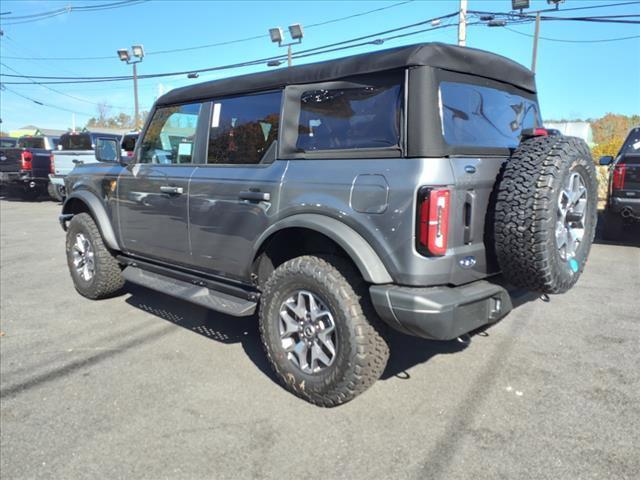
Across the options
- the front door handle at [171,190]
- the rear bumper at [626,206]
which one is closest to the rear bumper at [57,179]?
the front door handle at [171,190]

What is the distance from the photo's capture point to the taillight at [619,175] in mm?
7305

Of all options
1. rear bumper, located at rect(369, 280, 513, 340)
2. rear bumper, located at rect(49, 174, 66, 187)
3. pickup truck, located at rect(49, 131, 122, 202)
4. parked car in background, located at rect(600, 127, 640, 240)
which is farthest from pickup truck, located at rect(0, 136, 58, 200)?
rear bumper, located at rect(369, 280, 513, 340)

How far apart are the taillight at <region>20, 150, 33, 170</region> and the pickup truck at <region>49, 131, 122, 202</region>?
2.81 feet

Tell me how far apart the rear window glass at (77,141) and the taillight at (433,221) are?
1487 centimetres

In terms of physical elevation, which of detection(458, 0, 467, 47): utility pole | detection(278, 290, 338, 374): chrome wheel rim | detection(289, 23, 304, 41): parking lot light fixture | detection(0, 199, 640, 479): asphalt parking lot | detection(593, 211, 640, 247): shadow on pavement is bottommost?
detection(0, 199, 640, 479): asphalt parking lot

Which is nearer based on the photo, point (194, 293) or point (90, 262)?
point (194, 293)

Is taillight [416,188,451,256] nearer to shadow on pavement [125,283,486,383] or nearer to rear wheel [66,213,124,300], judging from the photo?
shadow on pavement [125,283,486,383]

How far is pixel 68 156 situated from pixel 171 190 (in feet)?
38.3

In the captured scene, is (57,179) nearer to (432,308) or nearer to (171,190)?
(171,190)

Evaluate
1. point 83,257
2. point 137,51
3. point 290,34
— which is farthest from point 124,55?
point 83,257

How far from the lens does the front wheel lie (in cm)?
291

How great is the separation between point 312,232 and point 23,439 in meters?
2.03

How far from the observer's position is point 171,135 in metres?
4.43

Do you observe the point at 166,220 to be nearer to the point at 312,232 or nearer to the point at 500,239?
the point at 312,232
